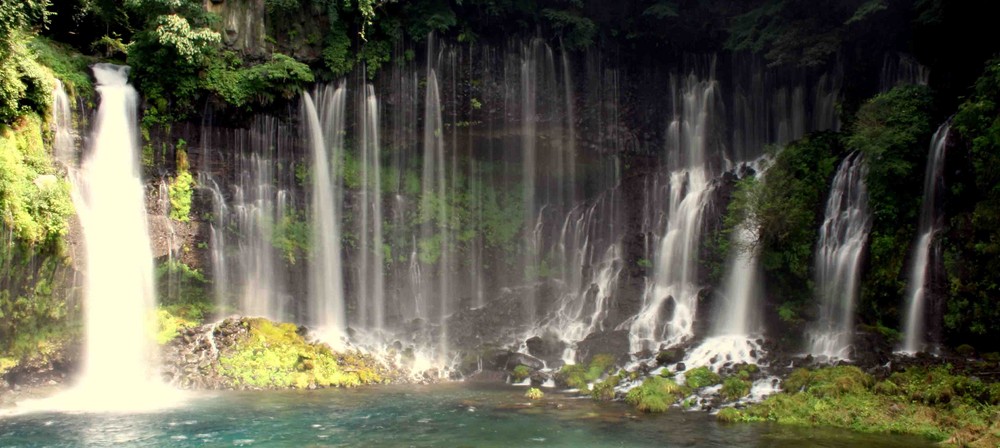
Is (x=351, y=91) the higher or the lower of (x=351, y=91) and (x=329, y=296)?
the higher

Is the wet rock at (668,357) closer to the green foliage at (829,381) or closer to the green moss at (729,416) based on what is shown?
the green foliage at (829,381)

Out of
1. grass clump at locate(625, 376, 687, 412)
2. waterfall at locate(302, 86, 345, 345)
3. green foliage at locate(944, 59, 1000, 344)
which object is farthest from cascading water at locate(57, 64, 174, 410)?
green foliage at locate(944, 59, 1000, 344)

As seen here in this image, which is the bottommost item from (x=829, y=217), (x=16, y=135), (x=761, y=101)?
(x=829, y=217)

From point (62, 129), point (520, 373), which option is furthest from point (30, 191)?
point (520, 373)

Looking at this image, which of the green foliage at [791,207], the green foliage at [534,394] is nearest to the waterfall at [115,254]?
the green foliage at [534,394]

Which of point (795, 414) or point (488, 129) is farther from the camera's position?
point (488, 129)

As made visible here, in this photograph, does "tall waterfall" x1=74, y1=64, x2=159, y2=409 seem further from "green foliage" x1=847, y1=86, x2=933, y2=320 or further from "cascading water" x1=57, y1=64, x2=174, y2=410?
"green foliage" x1=847, y1=86, x2=933, y2=320

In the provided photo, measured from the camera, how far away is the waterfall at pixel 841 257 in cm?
1934

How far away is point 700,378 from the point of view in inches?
720

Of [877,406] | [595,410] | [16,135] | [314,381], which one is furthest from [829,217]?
[16,135]

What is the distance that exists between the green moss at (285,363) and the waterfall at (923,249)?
14.0 metres

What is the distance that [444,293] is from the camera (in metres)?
26.9

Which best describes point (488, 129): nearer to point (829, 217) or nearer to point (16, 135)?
point (829, 217)

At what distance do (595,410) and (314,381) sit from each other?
26.8 ft
